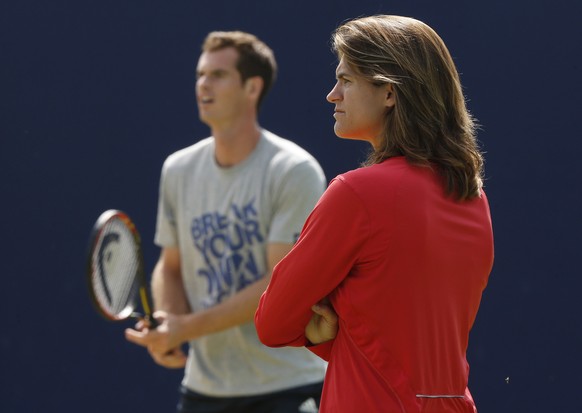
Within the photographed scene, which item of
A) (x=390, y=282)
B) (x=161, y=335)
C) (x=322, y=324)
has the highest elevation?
(x=390, y=282)

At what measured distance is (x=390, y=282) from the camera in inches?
82.1

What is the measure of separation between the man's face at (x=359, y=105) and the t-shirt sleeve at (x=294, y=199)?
151 cm

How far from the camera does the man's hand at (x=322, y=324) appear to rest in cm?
219

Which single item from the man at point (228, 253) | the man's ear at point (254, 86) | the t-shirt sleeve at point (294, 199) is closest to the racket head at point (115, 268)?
the man at point (228, 253)

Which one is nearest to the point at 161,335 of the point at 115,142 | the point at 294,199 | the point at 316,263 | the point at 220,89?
the point at 294,199

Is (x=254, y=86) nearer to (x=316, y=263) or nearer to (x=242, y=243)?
(x=242, y=243)

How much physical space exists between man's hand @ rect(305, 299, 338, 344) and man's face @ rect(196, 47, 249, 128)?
1.90 metres

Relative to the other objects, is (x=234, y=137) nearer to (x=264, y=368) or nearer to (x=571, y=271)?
(x=264, y=368)

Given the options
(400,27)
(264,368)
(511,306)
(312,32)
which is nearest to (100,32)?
(312,32)

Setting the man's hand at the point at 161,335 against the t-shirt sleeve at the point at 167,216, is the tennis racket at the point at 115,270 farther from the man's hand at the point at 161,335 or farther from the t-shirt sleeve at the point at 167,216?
the t-shirt sleeve at the point at 167,216

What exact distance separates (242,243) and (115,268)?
0.45 meters

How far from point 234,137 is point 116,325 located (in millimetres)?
1217

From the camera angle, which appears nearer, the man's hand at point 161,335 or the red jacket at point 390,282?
the red jacket at point 390,282

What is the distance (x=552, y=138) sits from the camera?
3854 mm
